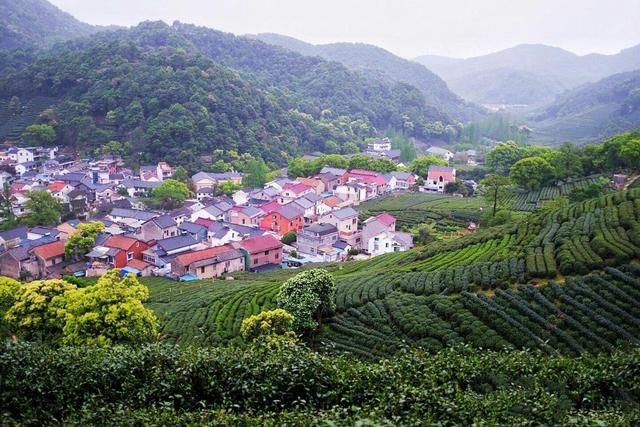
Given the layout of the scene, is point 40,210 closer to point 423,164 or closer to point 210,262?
point 210,262

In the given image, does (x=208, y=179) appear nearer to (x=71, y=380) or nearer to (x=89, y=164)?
(x=89, y=164)

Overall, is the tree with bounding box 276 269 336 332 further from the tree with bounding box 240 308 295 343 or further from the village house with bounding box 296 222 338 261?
the village house with bounding box 296 222 338 261

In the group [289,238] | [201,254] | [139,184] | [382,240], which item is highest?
[139,184]

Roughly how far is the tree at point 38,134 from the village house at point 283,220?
49.6 meters

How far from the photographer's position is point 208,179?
3014 inches

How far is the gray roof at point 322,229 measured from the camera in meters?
51.6

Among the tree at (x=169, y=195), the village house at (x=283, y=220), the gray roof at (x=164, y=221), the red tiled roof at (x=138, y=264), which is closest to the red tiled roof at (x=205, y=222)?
the gray roof at (x=164, y=221)

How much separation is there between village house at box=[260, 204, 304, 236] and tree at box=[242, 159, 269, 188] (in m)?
19.7

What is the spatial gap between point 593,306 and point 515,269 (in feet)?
16.8

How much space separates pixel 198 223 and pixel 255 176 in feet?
75.7

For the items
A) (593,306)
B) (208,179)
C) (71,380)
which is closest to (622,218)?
(593,306)

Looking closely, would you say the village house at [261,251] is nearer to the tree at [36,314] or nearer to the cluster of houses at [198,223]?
the cluster of houses at [198,223]

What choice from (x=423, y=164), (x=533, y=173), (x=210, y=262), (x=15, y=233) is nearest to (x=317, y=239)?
(x=210, y=262)

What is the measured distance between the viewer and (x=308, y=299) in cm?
2619
